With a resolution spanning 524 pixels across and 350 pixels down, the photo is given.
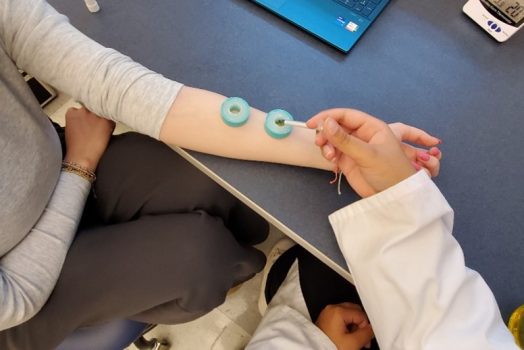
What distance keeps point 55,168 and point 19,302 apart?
218mm

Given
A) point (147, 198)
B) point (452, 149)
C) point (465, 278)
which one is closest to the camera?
point (465, 278)

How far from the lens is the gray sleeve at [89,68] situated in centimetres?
60

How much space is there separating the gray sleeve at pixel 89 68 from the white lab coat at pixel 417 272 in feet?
1.06

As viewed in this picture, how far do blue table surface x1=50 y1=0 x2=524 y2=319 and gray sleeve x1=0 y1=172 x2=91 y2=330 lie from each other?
245mm

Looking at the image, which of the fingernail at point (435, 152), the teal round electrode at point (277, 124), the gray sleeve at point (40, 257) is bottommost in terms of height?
the gray sleeve at point (40, 257)

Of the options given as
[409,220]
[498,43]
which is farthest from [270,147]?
[498,43]

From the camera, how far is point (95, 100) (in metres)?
0.63

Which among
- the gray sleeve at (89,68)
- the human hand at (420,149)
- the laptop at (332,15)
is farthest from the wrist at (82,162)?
the human hand at (420,149)

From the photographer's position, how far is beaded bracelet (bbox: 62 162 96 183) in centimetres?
71

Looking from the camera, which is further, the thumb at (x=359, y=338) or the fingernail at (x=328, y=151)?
the thumb at (x=359, y=338)

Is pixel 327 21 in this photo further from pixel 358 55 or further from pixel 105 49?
pixel 105 49

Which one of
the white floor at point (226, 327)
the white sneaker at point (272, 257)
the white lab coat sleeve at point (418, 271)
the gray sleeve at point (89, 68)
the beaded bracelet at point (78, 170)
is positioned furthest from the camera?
the white floor at point (226, 327)

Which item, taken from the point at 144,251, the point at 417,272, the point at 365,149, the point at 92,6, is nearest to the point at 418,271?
the point at 417,272

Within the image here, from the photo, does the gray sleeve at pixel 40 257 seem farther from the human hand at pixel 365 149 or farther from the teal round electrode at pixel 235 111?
the human hand at pixel 365 149
